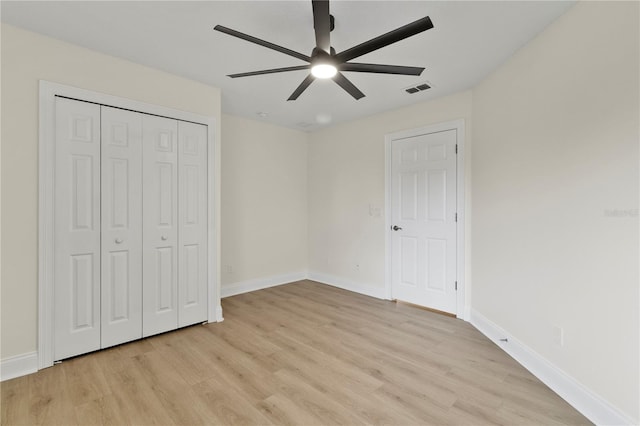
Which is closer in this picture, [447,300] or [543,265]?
[543,265]

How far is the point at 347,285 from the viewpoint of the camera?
4723mm

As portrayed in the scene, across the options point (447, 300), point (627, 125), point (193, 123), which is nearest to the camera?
point (627, 125)

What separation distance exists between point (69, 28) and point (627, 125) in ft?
12.5

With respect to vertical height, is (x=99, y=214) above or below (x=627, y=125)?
below

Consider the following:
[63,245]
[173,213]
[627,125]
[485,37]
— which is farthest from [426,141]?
[63,245]

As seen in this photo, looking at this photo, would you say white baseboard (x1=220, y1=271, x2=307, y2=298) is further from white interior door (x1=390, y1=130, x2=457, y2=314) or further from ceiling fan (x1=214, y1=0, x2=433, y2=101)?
ceiling fan (x1=214, y1=0, x2=433, y2=101)

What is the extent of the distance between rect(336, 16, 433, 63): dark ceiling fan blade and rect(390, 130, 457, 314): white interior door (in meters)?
2.18

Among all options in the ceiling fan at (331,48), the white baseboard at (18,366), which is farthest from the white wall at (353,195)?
the white baseboard at (18,366)

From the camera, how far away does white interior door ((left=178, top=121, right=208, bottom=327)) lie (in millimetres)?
3109

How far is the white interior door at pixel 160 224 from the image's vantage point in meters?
2.88

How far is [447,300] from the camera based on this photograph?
361 centimetres

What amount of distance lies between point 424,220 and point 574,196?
74.5 inches

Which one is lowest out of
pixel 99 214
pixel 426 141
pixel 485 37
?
pixel 99 214

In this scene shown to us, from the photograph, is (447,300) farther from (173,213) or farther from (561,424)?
(173,213)
